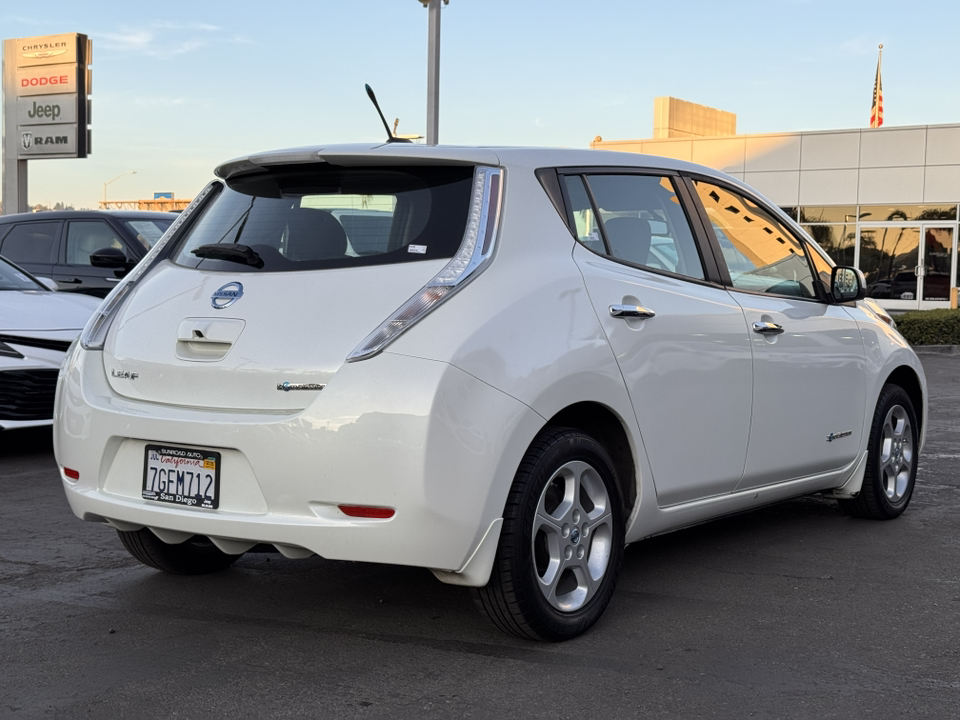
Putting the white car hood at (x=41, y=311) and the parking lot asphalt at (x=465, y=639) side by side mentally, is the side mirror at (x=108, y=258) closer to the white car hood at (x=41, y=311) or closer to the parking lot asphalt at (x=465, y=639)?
the white car hood at (x=41, y=311)

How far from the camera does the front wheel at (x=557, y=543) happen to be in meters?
3.85

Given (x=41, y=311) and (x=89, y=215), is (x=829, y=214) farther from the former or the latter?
(x=41, y=311)

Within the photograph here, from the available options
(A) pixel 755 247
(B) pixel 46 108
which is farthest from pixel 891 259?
(A) pixel 755 247

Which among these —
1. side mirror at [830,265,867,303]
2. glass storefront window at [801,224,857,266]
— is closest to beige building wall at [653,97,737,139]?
glass storefront window at [801,224,857,266]

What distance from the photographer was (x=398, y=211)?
405cm

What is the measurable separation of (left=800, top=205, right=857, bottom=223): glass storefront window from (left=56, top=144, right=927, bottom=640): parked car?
32.0 meters

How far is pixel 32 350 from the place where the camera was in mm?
8062

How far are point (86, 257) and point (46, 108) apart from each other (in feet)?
81.6

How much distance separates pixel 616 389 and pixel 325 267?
3.55ft

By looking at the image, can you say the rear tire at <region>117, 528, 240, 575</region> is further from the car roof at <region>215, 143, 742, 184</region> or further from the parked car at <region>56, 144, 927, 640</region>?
the car roof at <region>215, 143, 742, 184</region>

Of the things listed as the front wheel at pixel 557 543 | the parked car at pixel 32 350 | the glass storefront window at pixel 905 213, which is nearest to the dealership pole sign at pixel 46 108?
the glass storefront window at pixel 905 213

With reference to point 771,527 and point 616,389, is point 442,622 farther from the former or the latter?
point 771,527

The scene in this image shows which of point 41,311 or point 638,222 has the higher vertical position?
point 638,222

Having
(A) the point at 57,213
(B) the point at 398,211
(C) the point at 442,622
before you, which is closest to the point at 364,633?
(C) the point at 442,622
